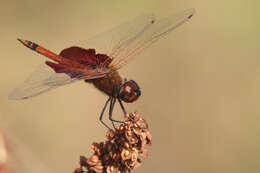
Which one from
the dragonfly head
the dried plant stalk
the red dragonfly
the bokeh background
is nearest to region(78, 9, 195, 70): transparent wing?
the red dragonfly

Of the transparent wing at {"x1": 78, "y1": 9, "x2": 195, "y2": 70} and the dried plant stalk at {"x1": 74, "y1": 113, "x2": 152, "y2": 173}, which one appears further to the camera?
the transparent wing at {"x1": 78, "y1": 9, "x2": 195, "y2": 70}

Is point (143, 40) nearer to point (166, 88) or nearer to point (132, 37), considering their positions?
point (132, 37)

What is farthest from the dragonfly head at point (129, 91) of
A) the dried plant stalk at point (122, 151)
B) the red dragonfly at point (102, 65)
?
the dried plant stalk at point (122, 151)

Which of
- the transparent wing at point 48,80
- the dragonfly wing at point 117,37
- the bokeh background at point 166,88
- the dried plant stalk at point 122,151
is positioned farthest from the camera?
the bokeh background at point 166,88

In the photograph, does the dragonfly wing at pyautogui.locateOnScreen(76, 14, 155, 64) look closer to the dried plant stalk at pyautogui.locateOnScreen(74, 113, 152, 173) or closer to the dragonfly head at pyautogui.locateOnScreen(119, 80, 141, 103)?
the dragonfly head at pyautogui.locateOnScreen(119, 80, 141, 103)

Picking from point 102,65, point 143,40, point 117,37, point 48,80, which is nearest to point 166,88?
point 117,37

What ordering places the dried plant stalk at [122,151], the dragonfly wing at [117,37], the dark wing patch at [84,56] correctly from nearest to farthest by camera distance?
→ the dried plant stalk at [122,151]
the dark wing patch at [84,56]
the dragonfly wing at [117,37]

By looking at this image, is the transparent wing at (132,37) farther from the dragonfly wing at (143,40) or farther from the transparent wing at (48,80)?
the transparent wing at (48,80)
